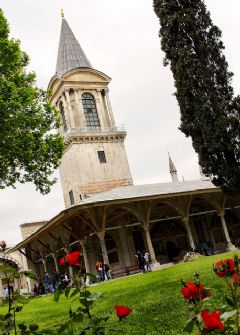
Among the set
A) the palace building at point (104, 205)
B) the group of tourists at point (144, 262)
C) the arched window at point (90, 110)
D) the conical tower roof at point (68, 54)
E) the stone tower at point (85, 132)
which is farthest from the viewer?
the conical tower roof at point (68, 54)

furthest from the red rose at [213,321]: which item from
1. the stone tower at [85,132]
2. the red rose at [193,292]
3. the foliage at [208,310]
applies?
the stone tower at [85,132]

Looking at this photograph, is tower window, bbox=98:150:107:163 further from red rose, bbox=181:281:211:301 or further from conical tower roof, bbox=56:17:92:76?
red rose, bbox=181:281:211:301

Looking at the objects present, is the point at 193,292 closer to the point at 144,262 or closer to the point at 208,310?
the point at 208,310

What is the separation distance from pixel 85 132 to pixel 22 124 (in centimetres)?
1910

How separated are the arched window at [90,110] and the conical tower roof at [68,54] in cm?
304

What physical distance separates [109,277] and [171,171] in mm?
28782

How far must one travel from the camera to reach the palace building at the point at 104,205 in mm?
24125

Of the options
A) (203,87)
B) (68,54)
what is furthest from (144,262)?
(68,54)

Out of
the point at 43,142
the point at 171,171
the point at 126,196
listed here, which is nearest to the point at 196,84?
the point at 43,142

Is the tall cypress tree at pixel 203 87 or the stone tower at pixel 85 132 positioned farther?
the stone tower at pixel 85 132

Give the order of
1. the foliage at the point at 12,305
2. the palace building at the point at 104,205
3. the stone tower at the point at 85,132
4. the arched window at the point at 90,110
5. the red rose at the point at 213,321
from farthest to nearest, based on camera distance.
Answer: the arched window at the point at 90,110
the stone tower at the point at 85,132
the palace building at the point at 104,205
the foliage at the point at 12,305
the red rose at the point at 213,321

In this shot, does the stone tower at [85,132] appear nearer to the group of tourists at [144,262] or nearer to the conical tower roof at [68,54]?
the conical tower roof at [68,54]

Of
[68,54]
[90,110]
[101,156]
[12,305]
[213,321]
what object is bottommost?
[213,321]

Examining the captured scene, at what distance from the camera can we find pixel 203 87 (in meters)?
16.2
